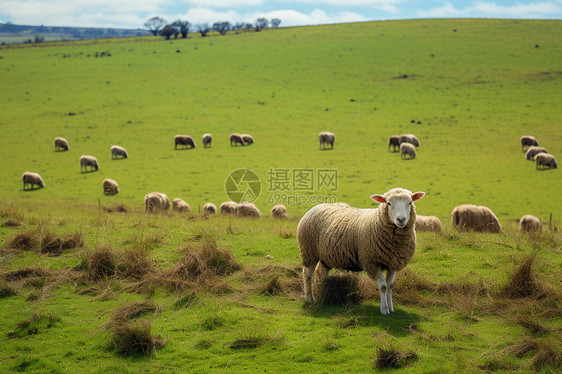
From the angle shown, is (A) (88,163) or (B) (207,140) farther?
(B) (207,140)

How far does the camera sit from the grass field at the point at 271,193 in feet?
23.2

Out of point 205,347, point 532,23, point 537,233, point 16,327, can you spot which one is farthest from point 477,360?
point 532,23

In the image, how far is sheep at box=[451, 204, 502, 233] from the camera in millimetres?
15031

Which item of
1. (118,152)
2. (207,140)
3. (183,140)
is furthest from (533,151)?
(118,152)

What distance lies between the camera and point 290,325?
25.2 feet

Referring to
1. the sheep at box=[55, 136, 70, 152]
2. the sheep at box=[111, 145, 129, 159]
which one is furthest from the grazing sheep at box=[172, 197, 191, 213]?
the sheep at box=[55, 136, 70, 152]

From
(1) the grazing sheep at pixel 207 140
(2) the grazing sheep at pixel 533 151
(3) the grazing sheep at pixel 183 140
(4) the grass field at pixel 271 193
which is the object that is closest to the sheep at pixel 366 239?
(4) the grass field at pixel 271 193

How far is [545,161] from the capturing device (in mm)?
31453

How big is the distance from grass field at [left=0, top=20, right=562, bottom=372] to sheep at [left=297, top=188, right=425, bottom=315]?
0.48 meters

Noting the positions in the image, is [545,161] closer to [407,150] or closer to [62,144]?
[407,150]

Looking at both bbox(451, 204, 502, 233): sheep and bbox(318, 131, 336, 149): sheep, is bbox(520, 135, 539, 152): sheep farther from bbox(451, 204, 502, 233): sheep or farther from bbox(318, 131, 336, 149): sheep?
bbox(451, 204, 502, 233): sheep

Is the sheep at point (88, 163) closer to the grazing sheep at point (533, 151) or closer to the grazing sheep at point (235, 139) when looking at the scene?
the grazing sheep at point (235, 139)

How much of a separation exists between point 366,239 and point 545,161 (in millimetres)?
28381

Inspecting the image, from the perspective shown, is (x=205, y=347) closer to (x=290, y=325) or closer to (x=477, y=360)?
(x=290, y=325)
